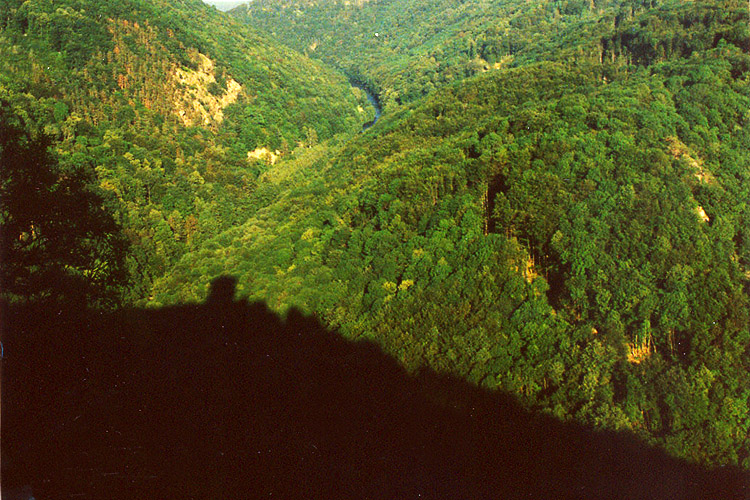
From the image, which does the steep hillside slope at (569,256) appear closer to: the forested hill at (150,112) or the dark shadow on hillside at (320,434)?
the dark shadow on hillside at (320,434)

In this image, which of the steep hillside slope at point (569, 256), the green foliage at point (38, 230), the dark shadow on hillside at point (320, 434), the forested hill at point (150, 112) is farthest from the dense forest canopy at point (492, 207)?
the green foliage at point (38, 230)

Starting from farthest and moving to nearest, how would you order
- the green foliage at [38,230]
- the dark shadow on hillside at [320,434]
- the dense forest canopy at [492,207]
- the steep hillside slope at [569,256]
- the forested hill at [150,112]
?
the forested hill at [150,112]
the dense forest canopy at [492,207]
the steep hillside slope at [569,256]
the dark shadow on hillside at [320,434]
the green foliage at [38,230]

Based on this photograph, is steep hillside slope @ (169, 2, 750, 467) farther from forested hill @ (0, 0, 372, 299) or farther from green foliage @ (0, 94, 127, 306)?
green foliage @ (0, 94, 127, 306)

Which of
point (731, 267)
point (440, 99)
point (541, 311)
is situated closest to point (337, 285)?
point (541, 311)

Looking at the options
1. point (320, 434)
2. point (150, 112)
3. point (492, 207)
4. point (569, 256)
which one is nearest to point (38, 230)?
point (320, 434)

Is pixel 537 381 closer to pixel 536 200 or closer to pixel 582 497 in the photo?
pixel 582 497


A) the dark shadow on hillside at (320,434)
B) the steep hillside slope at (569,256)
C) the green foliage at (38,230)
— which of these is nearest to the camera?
the green foliage at (38,230)

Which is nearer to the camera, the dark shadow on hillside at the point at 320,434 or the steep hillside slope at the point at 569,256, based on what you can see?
the dark shadow on hillside at the point at 320,434
